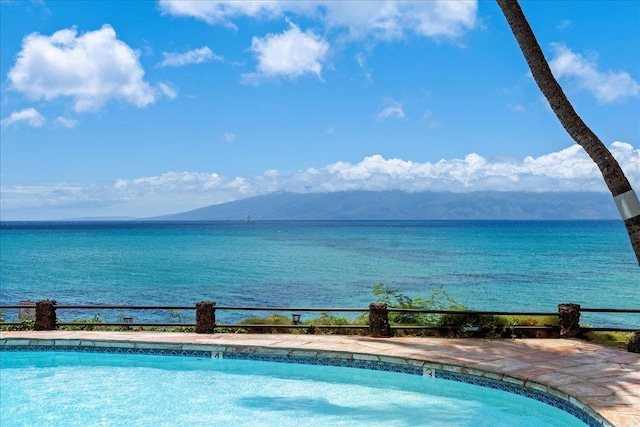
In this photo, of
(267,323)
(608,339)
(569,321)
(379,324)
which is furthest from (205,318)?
(608,339)

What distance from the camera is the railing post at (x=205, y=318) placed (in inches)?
659

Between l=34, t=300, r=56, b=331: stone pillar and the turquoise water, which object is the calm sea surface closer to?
the turquoise water

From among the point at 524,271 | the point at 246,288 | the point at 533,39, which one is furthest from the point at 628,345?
the point at 524,271

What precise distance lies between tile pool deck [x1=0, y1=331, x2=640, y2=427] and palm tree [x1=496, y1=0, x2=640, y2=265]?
8.16 ft

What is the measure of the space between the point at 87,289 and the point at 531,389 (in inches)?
1694

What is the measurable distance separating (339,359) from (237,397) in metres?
2.66

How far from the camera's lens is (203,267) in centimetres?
6512

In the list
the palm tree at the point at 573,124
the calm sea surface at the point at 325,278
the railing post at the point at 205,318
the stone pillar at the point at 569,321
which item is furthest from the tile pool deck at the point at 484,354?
the calm sea surface at the point at 325,278

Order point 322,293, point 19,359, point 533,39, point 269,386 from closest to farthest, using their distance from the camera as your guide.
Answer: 1. point 533,39
2. point 269,386
3. point 19,359
4. point 322,293

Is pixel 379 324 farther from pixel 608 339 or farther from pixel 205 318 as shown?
pixel 608 339

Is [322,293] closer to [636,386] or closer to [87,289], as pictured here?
[87,289]

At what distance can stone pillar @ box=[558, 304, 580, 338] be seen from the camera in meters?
15.3

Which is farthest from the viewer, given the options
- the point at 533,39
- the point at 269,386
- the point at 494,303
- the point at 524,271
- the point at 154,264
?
the point at 154,264

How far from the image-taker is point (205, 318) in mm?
16812
